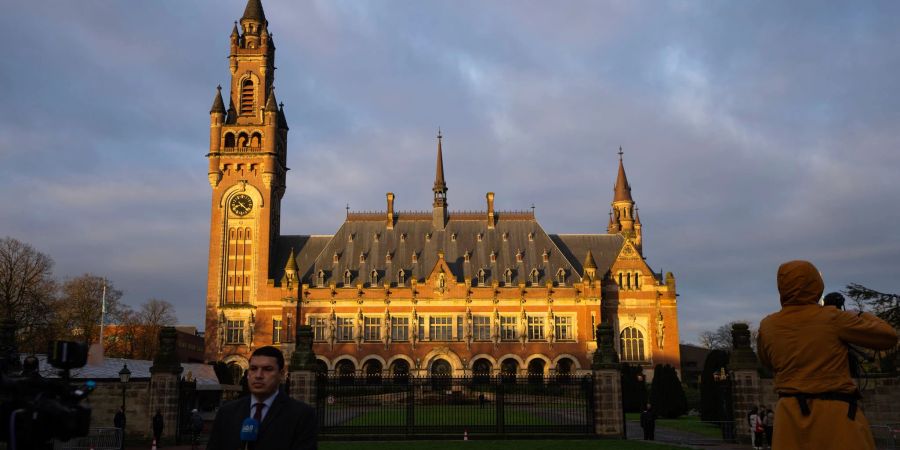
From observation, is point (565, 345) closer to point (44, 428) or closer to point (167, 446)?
point (167, 446)

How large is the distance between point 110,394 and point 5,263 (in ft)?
122

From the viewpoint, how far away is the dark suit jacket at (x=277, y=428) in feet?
17.3

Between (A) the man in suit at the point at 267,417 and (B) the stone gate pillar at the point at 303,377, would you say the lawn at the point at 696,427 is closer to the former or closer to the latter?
(B) the stone gate pillar at the point at 303,377

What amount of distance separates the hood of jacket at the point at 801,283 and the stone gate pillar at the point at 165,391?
74.0 ft

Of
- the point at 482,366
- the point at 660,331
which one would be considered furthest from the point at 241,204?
the point at 660,331

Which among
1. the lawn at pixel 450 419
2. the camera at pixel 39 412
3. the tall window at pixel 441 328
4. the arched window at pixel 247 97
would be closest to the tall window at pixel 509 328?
the tall window at pixel 441 328

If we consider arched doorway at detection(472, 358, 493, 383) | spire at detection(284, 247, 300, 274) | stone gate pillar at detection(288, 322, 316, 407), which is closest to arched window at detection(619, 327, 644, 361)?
arched doorway at detection(472, 358, 493, 383)

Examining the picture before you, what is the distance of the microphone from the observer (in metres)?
5.21

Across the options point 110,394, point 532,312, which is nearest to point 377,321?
point 532,312

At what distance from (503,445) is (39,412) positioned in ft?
61.5

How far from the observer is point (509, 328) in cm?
6212

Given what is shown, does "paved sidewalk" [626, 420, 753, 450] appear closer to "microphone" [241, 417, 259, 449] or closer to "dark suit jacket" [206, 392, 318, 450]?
"dark suit jacket" [206, 392, 318, 450]

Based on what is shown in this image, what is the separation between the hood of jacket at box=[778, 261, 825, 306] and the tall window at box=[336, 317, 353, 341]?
57.3 m

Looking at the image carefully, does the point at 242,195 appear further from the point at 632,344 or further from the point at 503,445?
the point at 503,445
